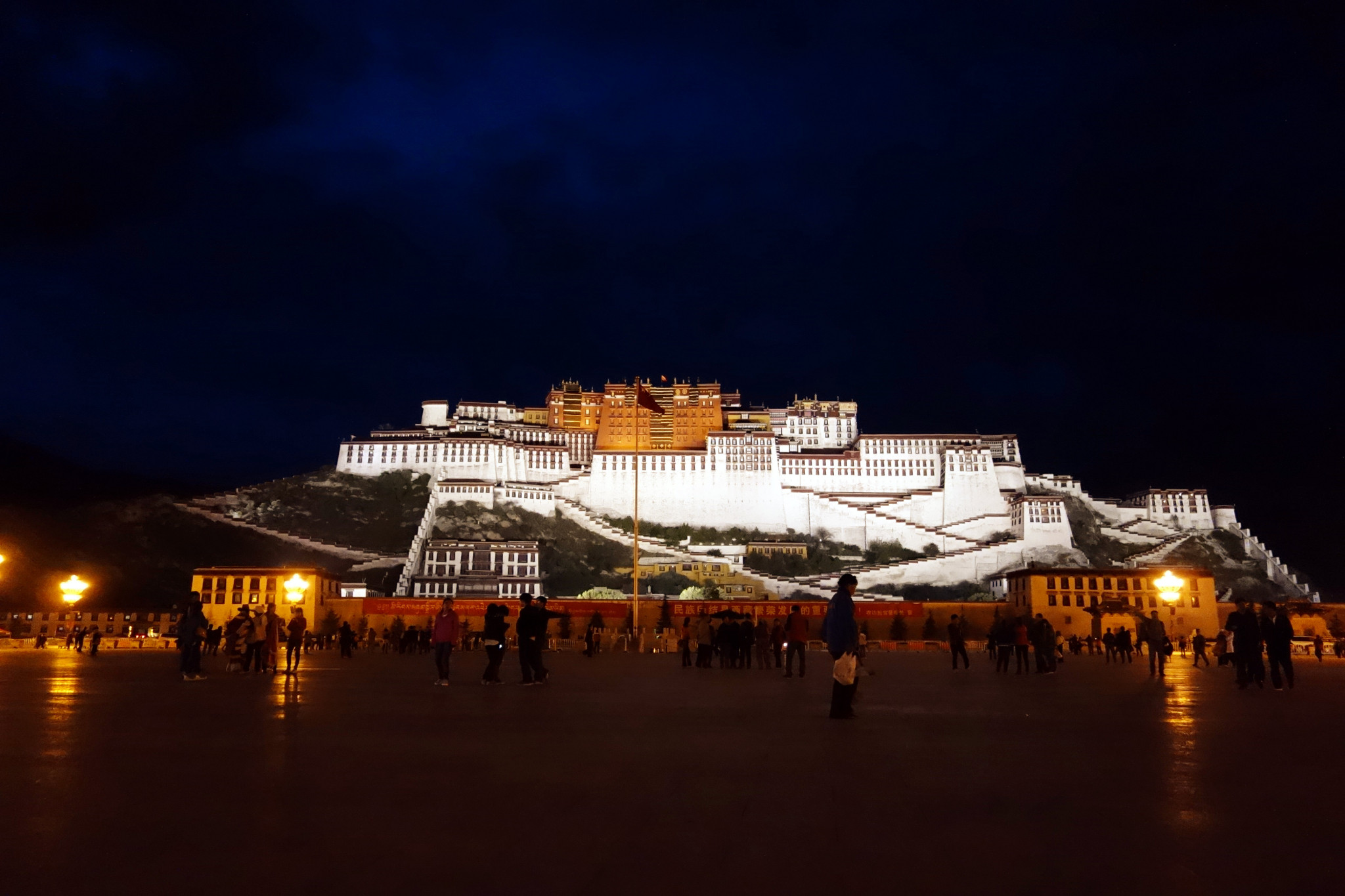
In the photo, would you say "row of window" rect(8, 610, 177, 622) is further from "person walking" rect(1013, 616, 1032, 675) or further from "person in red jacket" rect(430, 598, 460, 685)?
"person walking" rect(1013, 616, 1032, 675)

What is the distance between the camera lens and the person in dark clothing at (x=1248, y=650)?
528 inches

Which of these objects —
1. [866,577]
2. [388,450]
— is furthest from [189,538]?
[866,577]

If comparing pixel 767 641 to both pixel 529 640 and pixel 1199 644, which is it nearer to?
pixel 529 640

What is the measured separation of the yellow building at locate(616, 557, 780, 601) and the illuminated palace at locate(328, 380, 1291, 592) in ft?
33.9

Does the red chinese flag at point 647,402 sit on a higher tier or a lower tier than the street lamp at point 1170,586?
higher

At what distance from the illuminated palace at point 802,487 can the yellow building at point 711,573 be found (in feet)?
33.9

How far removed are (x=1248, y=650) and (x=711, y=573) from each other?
5679 centimetres

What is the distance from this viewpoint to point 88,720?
737cm

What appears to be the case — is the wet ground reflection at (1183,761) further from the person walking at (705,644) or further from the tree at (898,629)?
the tree at (898,629)

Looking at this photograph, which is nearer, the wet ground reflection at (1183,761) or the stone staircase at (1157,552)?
the wet ground reflection at (1183,761)

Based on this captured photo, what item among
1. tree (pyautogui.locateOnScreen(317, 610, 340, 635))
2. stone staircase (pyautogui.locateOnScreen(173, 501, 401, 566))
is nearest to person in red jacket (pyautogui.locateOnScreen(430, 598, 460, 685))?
tree (pyautogui.locateOnScreen(317, 610, 340, 635))

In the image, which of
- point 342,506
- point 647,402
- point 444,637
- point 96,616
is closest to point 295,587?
point 444,637

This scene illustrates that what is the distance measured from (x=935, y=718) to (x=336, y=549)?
225ft

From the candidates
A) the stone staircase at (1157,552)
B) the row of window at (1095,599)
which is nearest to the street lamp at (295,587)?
the row of window at (1095,599)
